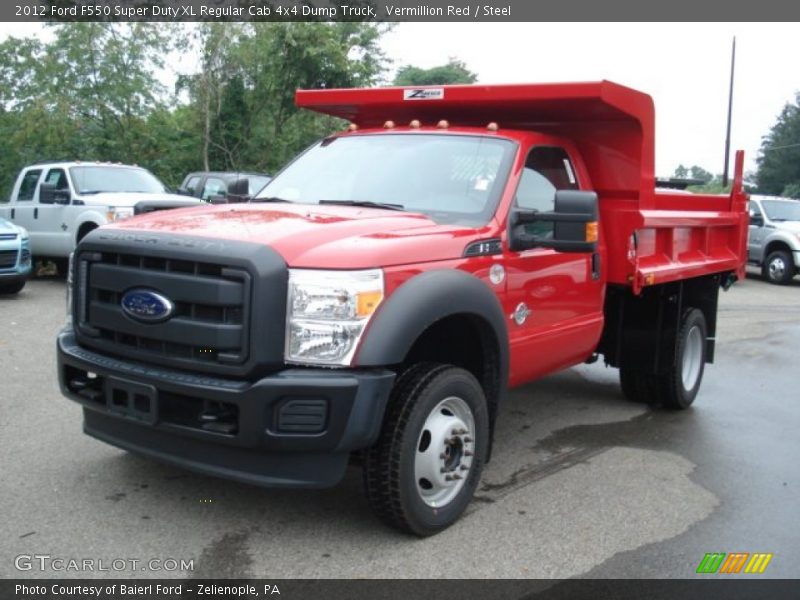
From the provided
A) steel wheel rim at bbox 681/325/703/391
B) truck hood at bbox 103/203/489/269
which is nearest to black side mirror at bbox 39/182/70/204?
truck hood at bbox 103/203/489/269

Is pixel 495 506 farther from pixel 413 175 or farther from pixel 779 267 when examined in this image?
pixel 779 267

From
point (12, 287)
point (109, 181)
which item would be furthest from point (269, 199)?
point (109, 181)

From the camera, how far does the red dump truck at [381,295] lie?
3639 mm

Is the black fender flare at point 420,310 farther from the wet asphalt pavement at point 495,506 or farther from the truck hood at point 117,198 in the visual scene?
the truck hood at point 117,198

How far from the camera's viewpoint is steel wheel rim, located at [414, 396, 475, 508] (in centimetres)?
406

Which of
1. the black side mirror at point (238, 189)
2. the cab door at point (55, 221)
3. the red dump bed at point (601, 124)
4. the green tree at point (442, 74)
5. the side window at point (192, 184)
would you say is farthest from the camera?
the green tree at point (442, 74)

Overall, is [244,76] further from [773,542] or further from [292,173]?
[773,542]

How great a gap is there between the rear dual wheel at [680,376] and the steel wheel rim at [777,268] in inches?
478

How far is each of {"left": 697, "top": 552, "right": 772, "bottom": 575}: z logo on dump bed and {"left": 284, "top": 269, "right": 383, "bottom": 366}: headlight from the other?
1.99m

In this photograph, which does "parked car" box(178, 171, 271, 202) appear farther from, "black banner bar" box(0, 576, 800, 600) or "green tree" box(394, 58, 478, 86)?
"green tree" box(394, 58, 478, 86)

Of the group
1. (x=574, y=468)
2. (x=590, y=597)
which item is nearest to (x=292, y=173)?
(x=574, y=468)

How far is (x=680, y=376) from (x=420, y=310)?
11.9 ft

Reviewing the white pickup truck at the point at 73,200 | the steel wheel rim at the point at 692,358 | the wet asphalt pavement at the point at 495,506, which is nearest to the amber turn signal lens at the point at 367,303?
the wet asphalt pavement at the point at 495,506

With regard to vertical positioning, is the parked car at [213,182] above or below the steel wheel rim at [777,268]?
above
